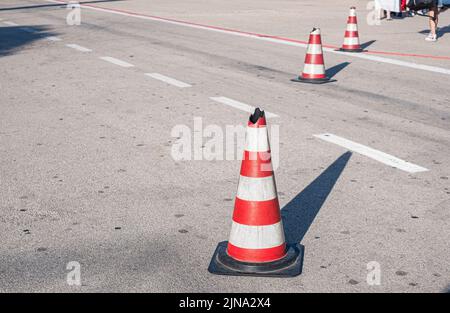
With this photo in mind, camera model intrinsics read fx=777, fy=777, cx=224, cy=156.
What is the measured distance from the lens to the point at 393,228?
17.3 feet

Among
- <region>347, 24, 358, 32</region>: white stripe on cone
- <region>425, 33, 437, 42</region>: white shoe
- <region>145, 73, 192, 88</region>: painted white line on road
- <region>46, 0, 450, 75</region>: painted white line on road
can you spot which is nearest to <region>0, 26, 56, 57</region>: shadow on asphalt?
<region>46, 0, 450, 75</region>: painted white line on road

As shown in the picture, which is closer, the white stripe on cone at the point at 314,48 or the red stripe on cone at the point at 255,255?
the red stripe on cone at the point at 255,255

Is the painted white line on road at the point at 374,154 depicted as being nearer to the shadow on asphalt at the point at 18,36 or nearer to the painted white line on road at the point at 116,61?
the painted white line on road at the point at 116,61

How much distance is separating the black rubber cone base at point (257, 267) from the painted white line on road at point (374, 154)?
7.67 feet

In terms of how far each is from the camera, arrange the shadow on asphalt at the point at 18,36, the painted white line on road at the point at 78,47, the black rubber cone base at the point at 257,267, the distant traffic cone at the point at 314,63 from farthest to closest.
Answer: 1. the shadow on asphalt at the point at 18,36
2. the painted white line on road at the point at 78,47
3. the distant traffic cone at the point at 314,63
4. the black rubber cone base at the point at 257,267

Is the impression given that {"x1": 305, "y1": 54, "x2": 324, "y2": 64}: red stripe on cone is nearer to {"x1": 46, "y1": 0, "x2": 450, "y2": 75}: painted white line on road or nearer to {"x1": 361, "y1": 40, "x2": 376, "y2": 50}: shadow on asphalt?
{"x1": 46, "y1": 0, "x2": 450, "y2": 75}: painted white line on road

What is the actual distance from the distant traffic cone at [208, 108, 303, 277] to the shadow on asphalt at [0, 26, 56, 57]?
10230mm

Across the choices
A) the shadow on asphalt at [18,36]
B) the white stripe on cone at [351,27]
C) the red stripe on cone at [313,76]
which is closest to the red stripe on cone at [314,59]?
the red stripe on cone at [313,76]

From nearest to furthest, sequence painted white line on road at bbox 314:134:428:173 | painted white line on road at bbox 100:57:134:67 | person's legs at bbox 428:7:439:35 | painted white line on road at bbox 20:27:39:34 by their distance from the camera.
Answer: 1. painted white line on road at bbox 314:134:428:173
2. painted white line on road at bbox 100:57:134:67
3. person's legs at bbox 428:7:439:35
4. painted white line on road at bbox 20:27:39:34

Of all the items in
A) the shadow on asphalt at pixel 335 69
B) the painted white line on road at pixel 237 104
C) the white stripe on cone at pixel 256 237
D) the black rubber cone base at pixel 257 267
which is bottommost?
the black rubber cone base at pixel 257 267

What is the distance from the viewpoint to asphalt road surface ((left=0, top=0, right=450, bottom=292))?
4.66 meters

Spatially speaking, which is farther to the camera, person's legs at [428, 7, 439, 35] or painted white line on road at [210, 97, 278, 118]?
person's legs at [428, 7, 439, 35]

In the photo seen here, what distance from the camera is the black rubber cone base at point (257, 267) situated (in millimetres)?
4570
